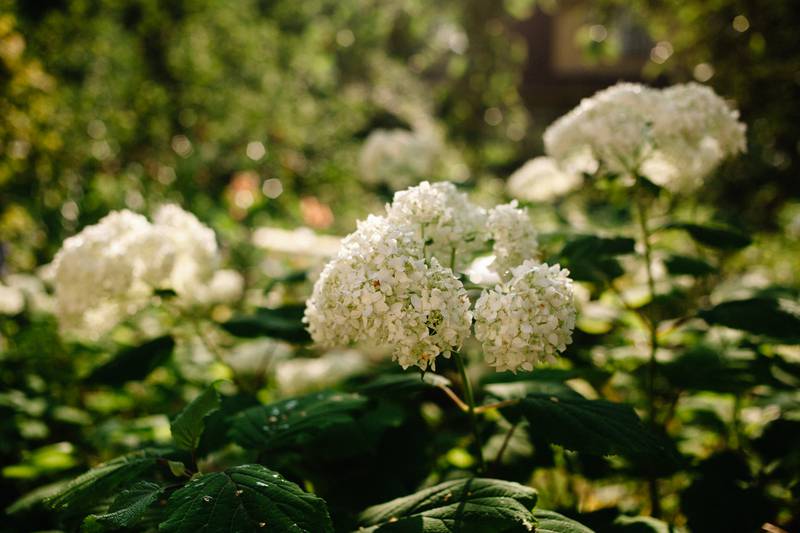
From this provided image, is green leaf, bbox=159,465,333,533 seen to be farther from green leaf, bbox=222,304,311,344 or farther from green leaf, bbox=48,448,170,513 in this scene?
green leaf, bbox=222,304,311,344

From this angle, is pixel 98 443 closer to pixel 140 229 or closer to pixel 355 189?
pixel 140 229

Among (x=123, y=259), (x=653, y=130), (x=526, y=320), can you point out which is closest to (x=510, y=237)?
(x=526, y=320)

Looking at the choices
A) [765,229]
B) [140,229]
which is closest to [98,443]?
[140,229]

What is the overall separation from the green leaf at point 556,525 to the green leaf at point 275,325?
1077 mm

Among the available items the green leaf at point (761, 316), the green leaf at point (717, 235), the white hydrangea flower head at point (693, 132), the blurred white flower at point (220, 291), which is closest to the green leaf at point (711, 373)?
the green leaf at point (761, 316)

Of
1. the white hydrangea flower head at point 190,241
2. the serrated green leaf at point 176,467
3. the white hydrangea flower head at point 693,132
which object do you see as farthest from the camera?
the white hydrangea flower head at point 190,241

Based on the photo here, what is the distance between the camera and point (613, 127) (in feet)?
6.73

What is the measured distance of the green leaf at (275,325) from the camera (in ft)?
6.92

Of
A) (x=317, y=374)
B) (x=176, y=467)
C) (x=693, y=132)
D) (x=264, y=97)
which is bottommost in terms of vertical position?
(x=317, y=374)

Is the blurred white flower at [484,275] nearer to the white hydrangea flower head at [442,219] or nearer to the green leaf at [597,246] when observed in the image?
the white hydrangea flower head at [442,219]

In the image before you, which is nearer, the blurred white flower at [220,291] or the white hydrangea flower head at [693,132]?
the white hydrangea flower head at [693,132]

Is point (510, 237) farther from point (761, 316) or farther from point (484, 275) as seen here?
point (761, 316)

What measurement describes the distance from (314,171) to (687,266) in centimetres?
603

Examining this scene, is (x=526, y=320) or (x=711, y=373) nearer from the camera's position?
(x=526, y=320)
